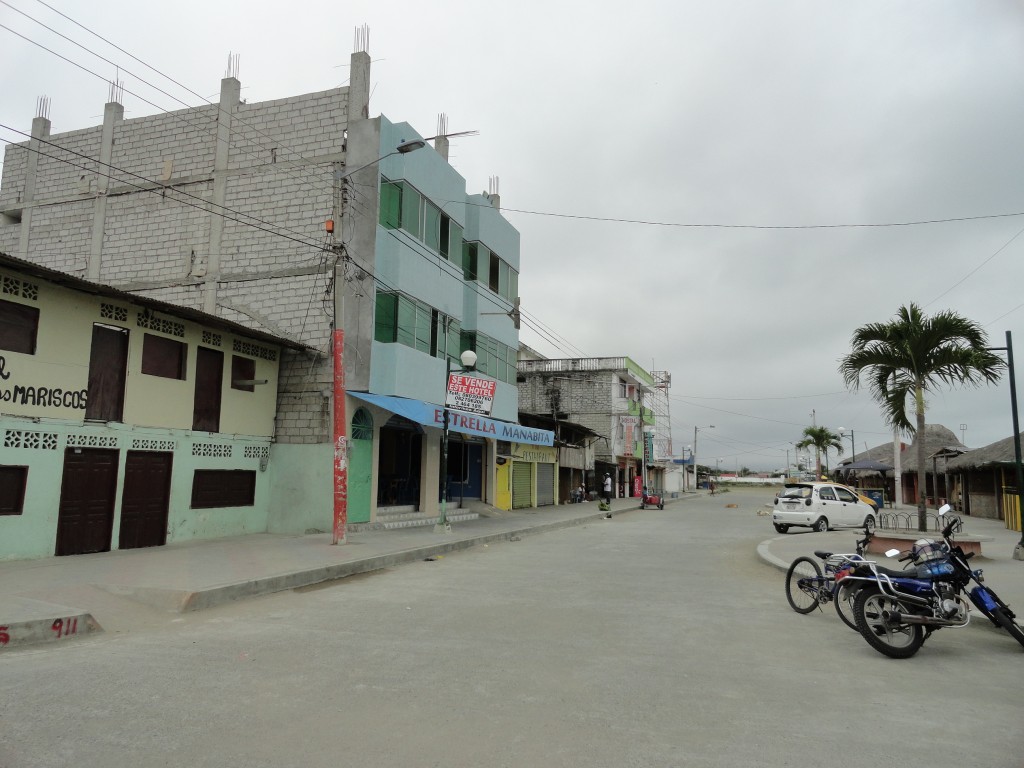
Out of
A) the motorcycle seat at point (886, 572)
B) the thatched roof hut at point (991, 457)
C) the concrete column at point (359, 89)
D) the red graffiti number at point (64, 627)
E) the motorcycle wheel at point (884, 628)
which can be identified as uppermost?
the concrete column at point (359, 89)

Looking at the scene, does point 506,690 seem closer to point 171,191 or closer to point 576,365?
point 171,191

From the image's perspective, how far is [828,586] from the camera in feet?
27.1

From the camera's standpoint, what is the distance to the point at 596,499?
44.6 meters

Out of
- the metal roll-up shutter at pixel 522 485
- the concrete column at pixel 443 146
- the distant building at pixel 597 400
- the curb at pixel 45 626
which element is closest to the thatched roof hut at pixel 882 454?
the distant building at pixel 597 400

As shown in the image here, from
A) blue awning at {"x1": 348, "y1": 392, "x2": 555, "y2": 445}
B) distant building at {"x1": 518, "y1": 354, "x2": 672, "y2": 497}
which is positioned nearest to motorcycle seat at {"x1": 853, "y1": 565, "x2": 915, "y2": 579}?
blue awning at {"x1": 348, "y1": 392, "x2": 555, "y2": 445}

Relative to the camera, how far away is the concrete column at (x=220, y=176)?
1934cm

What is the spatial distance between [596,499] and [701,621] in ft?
121

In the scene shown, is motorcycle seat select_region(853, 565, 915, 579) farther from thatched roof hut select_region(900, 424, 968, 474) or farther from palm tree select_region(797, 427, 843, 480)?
palm tree select_region(797, 427, 843, 480)

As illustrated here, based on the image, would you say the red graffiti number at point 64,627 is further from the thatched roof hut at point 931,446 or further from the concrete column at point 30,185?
the thatched roof hut at point 931,446

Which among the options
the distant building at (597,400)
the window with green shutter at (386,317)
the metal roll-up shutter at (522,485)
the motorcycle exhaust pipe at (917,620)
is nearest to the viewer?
the motorcycle exhaust pipe at (917,620)

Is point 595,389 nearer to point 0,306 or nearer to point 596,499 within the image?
point 596,499

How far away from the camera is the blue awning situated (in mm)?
18047

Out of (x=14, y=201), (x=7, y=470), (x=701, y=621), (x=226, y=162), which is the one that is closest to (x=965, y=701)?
(x=701, y=621)

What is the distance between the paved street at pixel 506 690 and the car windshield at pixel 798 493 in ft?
47.7
